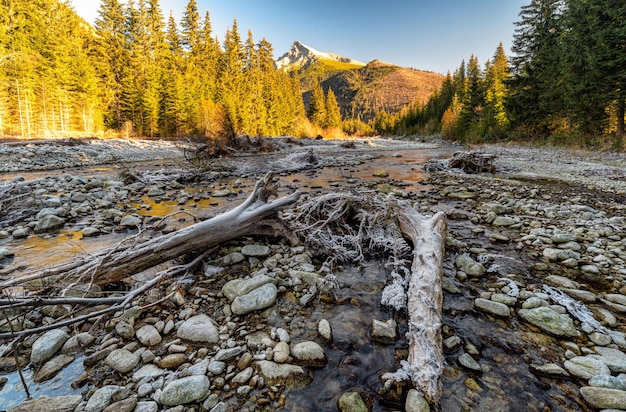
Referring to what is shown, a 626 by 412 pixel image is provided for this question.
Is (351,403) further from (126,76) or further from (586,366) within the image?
(126,76)

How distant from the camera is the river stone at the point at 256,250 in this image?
3886 millimetres

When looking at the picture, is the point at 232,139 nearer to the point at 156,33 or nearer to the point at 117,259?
the point at 117,259

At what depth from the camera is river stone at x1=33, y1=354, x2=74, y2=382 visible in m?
2.07

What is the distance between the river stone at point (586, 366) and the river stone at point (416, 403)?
4.29ft

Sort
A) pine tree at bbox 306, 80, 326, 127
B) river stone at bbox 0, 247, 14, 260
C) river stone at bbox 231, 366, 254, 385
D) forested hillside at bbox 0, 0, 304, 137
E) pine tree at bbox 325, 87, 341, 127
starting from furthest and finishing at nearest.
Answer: pine tree at bbox 325, 87, 341, 127, pine tree at bbox 306, 80, 326, 127, forested hillside at bbox 0, 0, 304, 137, river stone at bbox 0, 247, 14, 260, river stone at bbox 231, 366, 254, 385

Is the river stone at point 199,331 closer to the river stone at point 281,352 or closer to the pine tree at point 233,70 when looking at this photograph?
the river stone at point 281,352

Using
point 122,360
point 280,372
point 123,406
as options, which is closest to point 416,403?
point 280,372

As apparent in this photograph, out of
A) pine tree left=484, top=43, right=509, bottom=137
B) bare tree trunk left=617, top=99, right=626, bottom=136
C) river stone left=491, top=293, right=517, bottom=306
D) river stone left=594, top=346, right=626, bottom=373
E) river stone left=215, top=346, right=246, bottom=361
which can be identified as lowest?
river stone left=215, top=346, right=246, bottom=361

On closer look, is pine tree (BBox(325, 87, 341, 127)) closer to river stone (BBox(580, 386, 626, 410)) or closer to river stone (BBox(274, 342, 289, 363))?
river stone (BBox(274, 342, 289, 363))

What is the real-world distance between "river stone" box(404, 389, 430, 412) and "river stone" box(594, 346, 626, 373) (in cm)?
158

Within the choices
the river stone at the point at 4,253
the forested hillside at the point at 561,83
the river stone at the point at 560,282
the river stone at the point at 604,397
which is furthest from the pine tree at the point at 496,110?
the river stone at the point at 4,253

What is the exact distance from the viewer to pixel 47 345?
229cm

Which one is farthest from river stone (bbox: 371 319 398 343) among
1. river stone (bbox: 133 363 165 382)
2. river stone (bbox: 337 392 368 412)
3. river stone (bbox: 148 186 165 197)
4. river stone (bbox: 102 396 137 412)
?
river stone (bbox: 148 186 165 197)

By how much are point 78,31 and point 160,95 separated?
1212 cm
